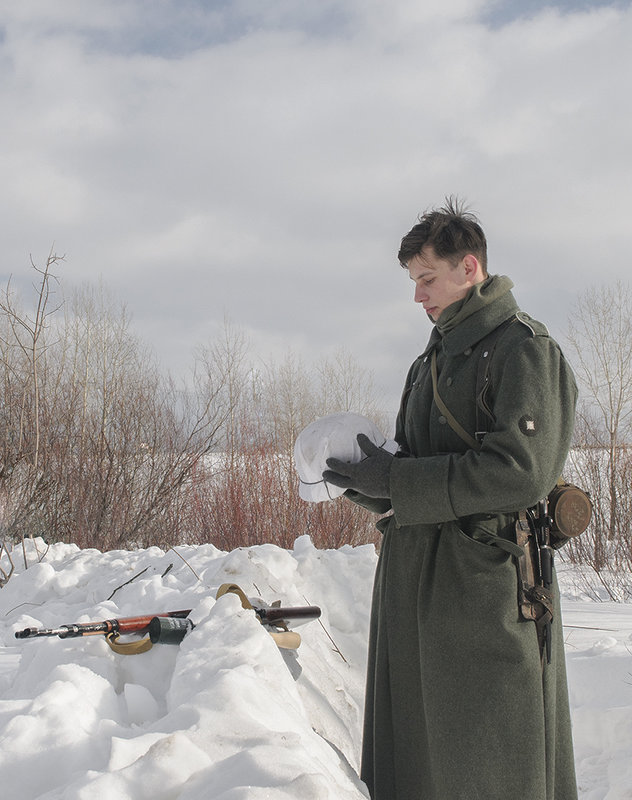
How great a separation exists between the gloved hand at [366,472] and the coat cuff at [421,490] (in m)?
0.04

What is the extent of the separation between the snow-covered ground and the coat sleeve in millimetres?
595

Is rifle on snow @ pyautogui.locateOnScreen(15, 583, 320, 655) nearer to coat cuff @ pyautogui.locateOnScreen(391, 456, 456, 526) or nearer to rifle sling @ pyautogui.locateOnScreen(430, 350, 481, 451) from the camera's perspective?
coat cuff @ pyautogui.locateOnScreen(391, 456, 456, 526)

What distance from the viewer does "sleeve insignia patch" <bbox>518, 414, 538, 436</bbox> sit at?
1857 millimetres

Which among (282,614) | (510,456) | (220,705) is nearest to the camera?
(220,705)

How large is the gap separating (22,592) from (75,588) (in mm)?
346

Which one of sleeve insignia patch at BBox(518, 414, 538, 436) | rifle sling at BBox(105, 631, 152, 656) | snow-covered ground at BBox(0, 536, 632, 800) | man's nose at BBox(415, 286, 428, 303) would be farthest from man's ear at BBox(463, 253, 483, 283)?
rifle sling at BBox(105, 631, 152, 656)

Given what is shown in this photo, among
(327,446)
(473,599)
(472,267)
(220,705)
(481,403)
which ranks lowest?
(220,705)

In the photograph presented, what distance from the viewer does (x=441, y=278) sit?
2170 millimetres

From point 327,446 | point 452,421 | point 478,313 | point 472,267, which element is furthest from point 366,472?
point 472,267

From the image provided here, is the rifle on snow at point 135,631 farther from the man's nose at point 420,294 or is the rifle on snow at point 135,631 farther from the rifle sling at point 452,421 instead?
the man's nose at point 420,294

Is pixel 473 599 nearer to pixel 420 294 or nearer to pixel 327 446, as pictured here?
pixel 327 446

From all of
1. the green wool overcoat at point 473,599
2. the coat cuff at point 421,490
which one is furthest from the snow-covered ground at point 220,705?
the coat cuff at point 421,490

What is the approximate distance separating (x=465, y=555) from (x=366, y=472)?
0.34 meters

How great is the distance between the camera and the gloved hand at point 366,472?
6.73ft
